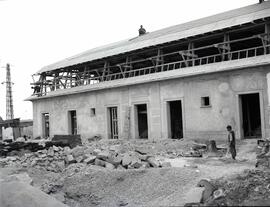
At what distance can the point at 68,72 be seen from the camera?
89.0ft

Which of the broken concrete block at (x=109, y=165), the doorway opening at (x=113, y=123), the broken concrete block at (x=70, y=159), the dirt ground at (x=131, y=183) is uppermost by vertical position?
the doorway opening at (x=113, y=123)

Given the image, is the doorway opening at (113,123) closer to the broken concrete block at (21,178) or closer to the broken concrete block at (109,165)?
the broken concrete block at (109,165)

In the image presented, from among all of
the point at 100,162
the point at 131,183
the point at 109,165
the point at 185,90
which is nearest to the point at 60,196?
the point at 109,165

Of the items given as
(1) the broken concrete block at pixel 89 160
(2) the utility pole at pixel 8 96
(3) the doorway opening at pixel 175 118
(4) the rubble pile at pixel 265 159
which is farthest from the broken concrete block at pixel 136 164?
(2) the utility pole at pixel 8 96

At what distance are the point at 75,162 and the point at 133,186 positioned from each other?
4083 millimetres

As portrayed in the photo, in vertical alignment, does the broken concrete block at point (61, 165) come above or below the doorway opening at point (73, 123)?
below

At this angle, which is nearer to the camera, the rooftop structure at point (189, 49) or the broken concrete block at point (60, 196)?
the broken concrete block at point (60, 196)

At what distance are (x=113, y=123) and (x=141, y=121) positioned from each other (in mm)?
1760

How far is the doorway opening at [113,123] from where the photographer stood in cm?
2158

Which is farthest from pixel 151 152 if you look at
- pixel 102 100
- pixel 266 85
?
pixel 102 100

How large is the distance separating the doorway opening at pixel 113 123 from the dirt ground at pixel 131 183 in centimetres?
908

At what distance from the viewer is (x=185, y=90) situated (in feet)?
58.0

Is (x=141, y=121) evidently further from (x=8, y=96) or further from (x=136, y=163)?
(x=8, y=96)

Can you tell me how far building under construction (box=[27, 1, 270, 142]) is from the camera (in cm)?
1584
